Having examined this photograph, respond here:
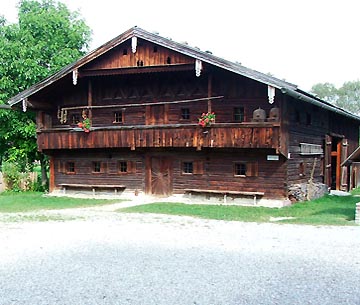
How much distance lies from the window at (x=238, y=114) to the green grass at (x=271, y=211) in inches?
164

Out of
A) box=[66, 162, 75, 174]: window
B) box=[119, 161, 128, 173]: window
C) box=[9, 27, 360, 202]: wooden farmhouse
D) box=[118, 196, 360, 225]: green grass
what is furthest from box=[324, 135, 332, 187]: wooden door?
box=[66, 162, 75, 174]: window

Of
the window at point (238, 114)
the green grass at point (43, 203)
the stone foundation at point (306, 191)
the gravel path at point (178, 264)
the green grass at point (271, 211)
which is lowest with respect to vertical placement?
the gravel path at point (178, 264)

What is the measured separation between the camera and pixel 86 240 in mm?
11703

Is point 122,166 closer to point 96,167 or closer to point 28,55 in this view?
point 96,167

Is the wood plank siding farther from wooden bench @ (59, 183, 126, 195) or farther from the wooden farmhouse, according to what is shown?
wooden bench @ (59, 183, 126, 195)

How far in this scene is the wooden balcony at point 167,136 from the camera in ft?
63.9

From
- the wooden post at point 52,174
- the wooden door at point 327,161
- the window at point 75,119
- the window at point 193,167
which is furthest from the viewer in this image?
the wooden door at point 327,161

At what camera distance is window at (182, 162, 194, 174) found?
22.6m

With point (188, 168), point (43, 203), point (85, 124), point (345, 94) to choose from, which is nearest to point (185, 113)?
point (188, 168)

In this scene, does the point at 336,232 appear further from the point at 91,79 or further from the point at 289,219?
the point at 91,79

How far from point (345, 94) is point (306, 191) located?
6977cm

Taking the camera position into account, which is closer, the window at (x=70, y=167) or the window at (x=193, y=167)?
the window at (x=193, y=167)

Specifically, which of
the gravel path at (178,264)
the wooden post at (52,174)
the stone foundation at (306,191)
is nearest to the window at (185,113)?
the stone foundation at (306,191)

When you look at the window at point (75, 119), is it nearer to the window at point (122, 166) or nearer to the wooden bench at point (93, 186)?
the wooden bench at point (93, 186)
